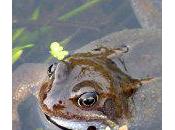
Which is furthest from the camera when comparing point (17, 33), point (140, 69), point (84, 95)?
point (17, 33)

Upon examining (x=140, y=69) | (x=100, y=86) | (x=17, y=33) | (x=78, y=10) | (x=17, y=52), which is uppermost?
(x=78, y=10)

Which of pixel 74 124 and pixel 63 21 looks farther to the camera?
pixel 63 21

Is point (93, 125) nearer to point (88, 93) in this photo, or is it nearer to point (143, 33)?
point (88, 93)

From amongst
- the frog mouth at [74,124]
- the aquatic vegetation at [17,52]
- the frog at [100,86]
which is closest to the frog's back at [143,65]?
the frog at [100,86]

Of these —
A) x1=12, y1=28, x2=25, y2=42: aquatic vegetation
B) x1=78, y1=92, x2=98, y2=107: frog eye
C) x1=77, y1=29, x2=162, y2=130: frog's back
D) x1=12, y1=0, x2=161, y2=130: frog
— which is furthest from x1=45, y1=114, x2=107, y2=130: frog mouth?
x1=12, y1=28, x2=25, y2=42: aquatic vegetation

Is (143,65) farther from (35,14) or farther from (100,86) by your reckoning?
(35,14)

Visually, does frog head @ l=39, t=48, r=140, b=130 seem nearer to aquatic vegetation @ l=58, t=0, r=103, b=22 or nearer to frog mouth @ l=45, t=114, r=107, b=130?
frog mouth @ l=45, t=114, r=107, b=130

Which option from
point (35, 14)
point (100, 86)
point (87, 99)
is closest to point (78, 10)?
point (35, 14)

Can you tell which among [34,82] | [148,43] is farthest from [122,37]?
[34,82]
